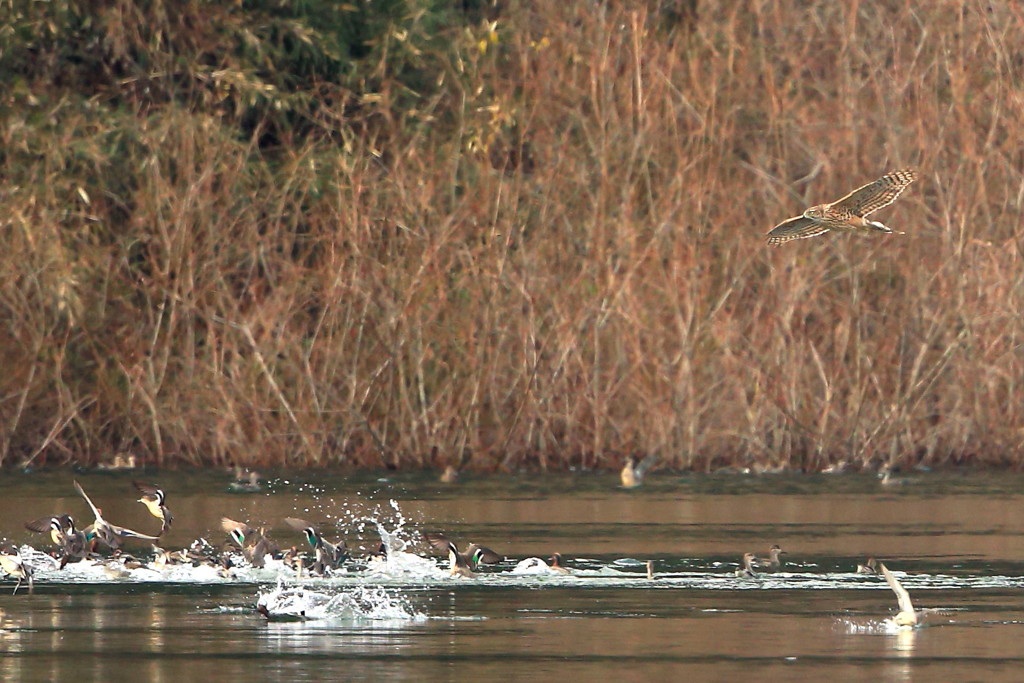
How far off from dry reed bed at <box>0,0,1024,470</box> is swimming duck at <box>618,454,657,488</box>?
0.23 metres

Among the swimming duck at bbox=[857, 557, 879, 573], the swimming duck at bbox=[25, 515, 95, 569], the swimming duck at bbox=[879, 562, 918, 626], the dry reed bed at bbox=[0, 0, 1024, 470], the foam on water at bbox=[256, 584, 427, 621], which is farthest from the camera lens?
the dry reed bed at bbox=[0, 0, 1024, 470]

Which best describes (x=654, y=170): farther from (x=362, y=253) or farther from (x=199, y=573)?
(x=199, y=573)

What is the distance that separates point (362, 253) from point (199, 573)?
32.7 ft

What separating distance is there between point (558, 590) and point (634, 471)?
828 cm

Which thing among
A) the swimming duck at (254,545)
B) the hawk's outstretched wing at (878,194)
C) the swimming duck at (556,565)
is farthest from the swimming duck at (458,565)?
the hawk's outstretched wing at (878,194)

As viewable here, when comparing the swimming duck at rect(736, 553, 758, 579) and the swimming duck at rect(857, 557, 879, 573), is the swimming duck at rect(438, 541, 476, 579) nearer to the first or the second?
the swimming duck at rect(736, 553, 758, 579)

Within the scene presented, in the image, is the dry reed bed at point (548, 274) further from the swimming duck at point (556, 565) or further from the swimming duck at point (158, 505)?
the swimming duck at point (556, 565)

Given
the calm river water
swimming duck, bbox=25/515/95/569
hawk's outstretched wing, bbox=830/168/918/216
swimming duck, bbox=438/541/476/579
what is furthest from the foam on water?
hawk's outstretched wing, bbox=830/168/918/216

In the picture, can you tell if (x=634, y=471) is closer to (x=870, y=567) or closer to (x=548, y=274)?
(x=548, y=274)

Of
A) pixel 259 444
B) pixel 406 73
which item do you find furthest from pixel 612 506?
pixel 406 73

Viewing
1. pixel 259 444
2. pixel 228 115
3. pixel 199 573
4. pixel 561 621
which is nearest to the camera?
pixel 561 621

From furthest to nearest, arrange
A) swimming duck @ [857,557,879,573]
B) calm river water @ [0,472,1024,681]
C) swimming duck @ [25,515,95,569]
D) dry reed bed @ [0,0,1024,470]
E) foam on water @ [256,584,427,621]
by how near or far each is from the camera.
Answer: dry reed bed @ [0,0,1024,470]
swimming duck @ [25,515,95,569]
swimming duck @ [857,557,879,573]
foam on water @ [256,584,427,621]
calm river water @ [0,472,1024,681]

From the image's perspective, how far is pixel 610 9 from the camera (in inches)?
1213

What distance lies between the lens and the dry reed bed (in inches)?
984
